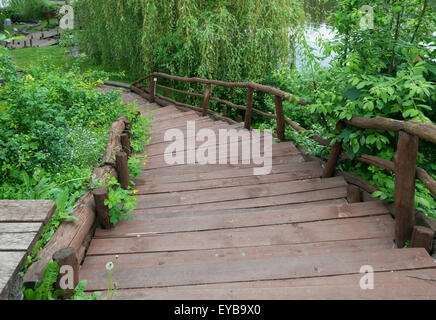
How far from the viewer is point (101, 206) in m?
2.47

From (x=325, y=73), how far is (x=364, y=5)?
2.20 feet

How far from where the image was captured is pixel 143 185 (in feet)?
11.4

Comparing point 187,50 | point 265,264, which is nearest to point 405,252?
point 265,264

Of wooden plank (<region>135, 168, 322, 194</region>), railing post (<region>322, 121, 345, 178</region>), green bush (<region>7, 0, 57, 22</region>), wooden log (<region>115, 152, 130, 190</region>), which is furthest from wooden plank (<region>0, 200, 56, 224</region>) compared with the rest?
green bush (<region>7, 0, 57, 22</region>)

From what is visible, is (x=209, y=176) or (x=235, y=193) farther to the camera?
(x=209, y=176)

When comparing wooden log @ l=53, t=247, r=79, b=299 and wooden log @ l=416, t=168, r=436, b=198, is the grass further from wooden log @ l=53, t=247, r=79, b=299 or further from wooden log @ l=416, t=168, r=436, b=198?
wooden log @ l=416, t=168, r=436, b=198

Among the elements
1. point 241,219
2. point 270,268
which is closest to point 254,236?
point 241,219

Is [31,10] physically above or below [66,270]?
above

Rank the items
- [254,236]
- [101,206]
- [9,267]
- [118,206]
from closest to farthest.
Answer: [9,267] → [254,236] → [101,206] → [118,206]

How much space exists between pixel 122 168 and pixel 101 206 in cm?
75

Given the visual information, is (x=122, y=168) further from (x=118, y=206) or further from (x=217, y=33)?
(x=217, y=33)

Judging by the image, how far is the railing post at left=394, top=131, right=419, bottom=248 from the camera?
6.74 feet

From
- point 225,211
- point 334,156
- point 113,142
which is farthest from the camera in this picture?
point 113,142
